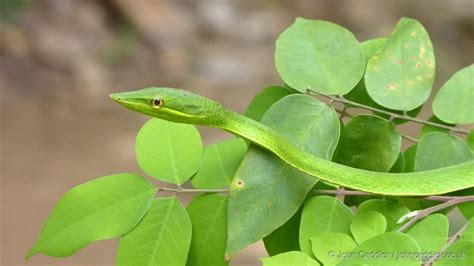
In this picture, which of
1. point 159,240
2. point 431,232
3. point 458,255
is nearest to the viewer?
point 458,255

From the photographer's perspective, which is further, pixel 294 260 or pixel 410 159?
pixel 410 159

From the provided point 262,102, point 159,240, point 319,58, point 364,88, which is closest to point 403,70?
point 364,88

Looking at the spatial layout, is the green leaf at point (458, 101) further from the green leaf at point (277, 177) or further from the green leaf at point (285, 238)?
the green leaf at point (285, 238)

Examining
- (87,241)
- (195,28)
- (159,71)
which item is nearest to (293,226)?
(87,241)

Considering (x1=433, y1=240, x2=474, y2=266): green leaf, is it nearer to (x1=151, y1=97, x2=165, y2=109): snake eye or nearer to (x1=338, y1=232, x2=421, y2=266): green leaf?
(x1=338, y1=232, x2=421, y2=266): green leaf

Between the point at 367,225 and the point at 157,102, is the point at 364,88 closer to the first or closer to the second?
the point at 367,225
